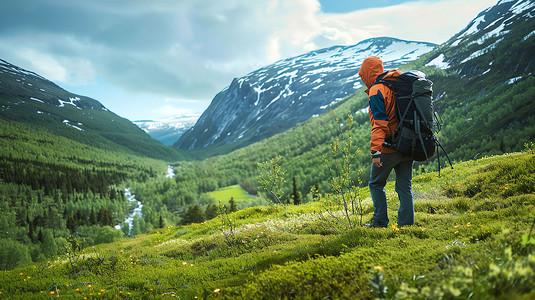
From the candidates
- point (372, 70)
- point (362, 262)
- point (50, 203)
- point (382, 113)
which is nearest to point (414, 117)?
point (382, 113)

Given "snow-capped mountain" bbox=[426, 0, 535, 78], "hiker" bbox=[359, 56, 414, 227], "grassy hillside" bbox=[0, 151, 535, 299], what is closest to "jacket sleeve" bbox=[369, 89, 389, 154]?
"hiker" bbox=[359, 56, 414, 227]

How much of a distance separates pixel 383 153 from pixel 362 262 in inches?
113

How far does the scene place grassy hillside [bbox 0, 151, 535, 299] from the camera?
2.68 m

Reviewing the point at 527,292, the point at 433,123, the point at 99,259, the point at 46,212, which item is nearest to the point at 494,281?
the point at 527,292

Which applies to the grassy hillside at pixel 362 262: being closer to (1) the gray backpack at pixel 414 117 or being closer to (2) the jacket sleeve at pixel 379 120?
(1) the gray backpack at pixel 414 117

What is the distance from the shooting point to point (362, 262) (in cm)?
420

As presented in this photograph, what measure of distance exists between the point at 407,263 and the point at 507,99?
11306 cm

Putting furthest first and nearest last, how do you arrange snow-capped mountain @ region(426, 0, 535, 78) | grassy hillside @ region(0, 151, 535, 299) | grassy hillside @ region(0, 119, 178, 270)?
grassy hillside @ region(0, 119, 178, 270) < snow-capped mountain @ region(426, 0, 535, 78) < grassy hillside @ region(0, 151, 535, 299)

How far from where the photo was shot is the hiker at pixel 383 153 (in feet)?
19.4

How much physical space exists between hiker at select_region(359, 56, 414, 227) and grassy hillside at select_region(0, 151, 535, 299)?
62 centimetres

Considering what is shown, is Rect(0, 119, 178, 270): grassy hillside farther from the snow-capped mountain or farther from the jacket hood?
the snow-capped mountain

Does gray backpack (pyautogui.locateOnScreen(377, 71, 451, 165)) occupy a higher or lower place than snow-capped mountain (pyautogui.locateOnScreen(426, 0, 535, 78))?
lower

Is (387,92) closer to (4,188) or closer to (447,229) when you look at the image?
(447,229)

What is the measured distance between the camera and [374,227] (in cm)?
650
